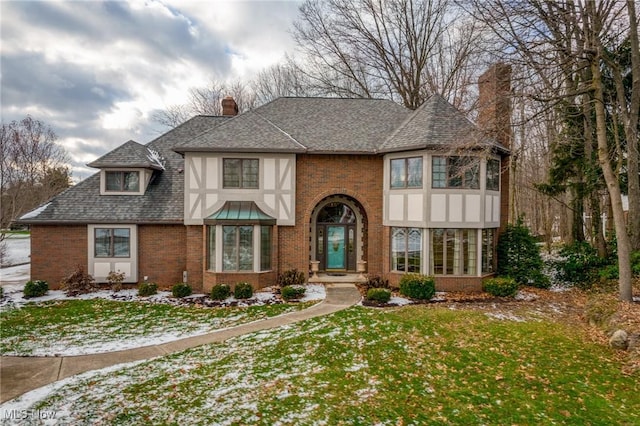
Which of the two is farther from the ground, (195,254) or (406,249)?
(406,249)

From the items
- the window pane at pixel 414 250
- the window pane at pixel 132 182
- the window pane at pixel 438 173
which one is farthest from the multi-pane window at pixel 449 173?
the window pane at pixel 132 182

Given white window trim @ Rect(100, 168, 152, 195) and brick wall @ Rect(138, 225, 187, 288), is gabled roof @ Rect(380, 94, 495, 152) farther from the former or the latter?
white window trim @ Rect(100, 168, 152, 195)

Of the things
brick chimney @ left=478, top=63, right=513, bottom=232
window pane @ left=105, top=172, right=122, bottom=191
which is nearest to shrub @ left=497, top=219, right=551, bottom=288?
brick chimney @ left=478, top=63, right=513, bottom=232

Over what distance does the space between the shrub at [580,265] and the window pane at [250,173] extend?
14.4 m

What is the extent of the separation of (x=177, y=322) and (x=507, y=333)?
959 cm

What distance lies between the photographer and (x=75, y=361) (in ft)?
25.5

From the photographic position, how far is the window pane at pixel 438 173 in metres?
13.1

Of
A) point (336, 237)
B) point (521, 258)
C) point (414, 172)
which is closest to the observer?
point (414, 172)

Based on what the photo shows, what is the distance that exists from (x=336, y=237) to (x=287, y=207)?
9.74 feet

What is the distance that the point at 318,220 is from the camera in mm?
15914

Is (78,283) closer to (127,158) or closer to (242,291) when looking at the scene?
(127,158)

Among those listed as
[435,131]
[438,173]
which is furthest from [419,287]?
[435,131]

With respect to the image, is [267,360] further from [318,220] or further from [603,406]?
[318,220]

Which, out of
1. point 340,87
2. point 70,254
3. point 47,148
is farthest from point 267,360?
point 340,87
